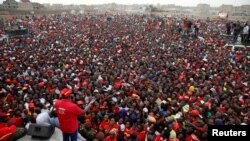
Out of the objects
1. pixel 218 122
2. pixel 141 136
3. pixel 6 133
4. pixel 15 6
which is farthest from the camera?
pixel 15 6

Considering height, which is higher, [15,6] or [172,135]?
[15,6]

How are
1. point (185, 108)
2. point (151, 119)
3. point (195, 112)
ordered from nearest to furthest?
point (151, 119)
point (195, 112)
point (185, 108)

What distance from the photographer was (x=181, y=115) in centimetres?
906

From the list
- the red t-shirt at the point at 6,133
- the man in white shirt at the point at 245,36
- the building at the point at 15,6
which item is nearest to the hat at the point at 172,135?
the red t-shirt at the point at 6,133

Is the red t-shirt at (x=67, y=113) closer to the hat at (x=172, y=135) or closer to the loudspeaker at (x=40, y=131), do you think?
the loudspeaker at (x=40, y=131)

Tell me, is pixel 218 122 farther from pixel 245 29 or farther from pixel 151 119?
pixel 245 29

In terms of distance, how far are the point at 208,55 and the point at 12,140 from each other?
52.5 ft

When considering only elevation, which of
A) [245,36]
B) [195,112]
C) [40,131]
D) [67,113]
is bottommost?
[195,112]

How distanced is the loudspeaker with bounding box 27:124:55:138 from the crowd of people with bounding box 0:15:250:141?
25 cm

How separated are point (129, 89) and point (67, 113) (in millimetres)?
6771

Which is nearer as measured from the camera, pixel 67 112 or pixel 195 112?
pixel 67 112

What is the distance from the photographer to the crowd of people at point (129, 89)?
7.85m

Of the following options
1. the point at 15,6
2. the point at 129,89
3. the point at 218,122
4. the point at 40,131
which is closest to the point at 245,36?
the point at 129,89

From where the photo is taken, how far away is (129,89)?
39.1 feet
